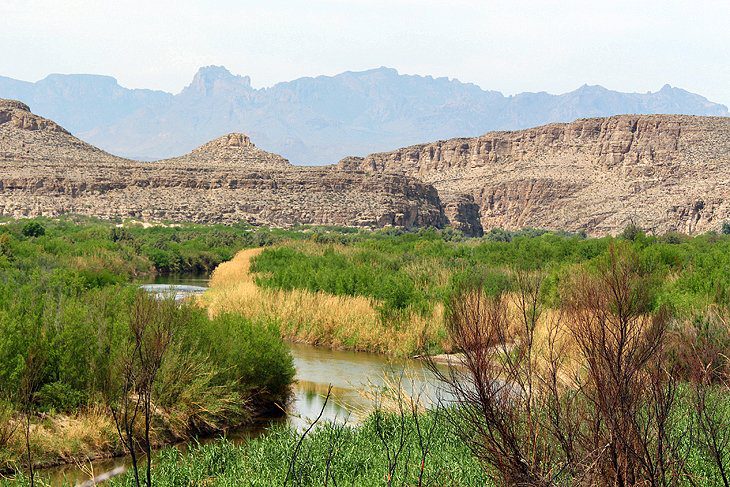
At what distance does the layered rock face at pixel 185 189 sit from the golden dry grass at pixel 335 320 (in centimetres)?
5870

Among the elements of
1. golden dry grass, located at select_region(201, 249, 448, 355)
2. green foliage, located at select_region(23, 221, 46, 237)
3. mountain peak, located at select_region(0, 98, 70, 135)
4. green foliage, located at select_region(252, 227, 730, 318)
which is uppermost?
mountain peak, located at select_region(0, 98, 70, 135)

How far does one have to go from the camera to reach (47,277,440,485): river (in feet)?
37.7

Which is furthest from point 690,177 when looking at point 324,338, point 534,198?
point 324,338

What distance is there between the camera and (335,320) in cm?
2369

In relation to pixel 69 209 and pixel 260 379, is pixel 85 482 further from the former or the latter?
pixel 69 209

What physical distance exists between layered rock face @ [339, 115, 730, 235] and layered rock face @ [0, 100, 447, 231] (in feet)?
38.1

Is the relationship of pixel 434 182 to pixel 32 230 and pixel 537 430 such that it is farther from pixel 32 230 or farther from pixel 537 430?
pixel 537 430

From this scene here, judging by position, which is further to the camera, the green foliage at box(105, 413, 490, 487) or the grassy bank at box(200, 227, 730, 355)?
the grassy bank at box(200, 227, 730, 355)

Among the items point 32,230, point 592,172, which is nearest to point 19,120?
point 32,230

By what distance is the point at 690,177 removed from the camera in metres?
109

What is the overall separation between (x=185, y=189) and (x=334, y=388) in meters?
74.2

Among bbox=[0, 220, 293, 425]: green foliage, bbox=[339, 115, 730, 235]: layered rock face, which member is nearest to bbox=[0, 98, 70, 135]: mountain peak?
bbox=[339, 115, 730, 235]: layered rock face

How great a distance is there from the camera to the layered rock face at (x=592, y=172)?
327 feet

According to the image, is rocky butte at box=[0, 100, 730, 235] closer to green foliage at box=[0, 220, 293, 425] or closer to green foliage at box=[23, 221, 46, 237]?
green foliage at box=[23, 221, 46, 237]
